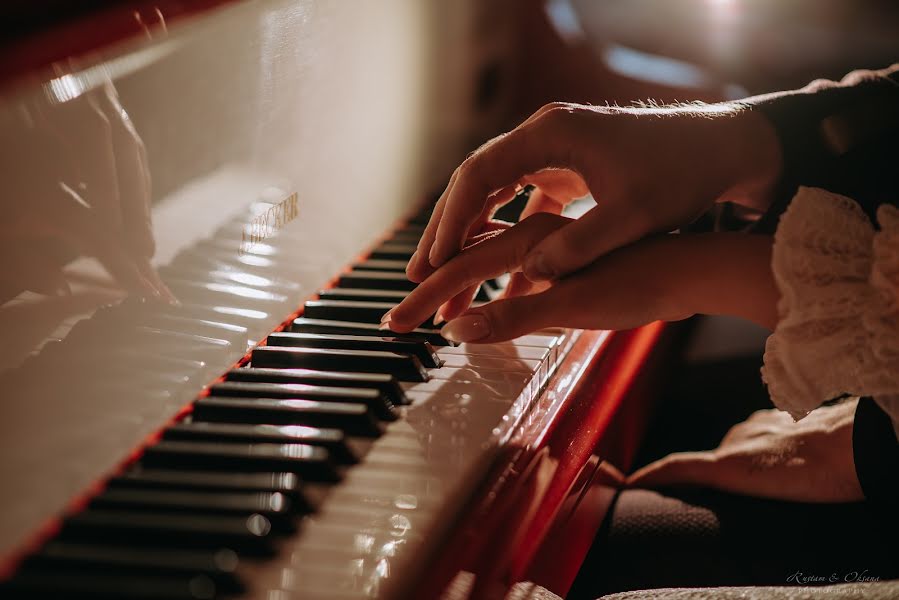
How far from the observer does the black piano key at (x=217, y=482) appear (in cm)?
80

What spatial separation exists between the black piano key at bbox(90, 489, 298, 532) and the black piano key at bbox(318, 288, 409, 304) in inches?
19.0

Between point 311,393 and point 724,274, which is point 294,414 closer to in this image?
point 311,393

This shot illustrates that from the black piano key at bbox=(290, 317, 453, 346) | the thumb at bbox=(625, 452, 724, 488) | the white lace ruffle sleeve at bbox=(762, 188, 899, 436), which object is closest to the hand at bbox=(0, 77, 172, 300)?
the black piano key at bbox=(290, 317, 453, 346)

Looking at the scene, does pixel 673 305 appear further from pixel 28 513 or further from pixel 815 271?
pixel 28 513

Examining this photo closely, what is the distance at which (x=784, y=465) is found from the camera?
1163 mm

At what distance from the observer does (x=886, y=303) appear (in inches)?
33.8

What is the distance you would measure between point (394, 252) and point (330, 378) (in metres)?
0.46

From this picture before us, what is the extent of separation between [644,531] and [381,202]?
28.0 inches

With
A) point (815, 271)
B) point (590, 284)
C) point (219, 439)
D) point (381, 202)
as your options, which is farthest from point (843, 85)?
point (219, 439)

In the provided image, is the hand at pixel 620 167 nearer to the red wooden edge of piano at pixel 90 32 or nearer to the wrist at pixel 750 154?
the wrist at pixel 750 154

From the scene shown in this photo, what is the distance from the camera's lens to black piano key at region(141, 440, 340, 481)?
831 mm

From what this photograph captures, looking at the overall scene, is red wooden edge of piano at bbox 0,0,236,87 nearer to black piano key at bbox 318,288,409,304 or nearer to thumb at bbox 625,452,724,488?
black piano key at bbox 318,288,409,304

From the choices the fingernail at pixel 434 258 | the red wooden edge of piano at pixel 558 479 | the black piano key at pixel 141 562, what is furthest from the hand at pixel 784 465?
the black piano key at pixel 141 562

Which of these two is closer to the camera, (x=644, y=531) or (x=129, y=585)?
(x=129, y=585)
